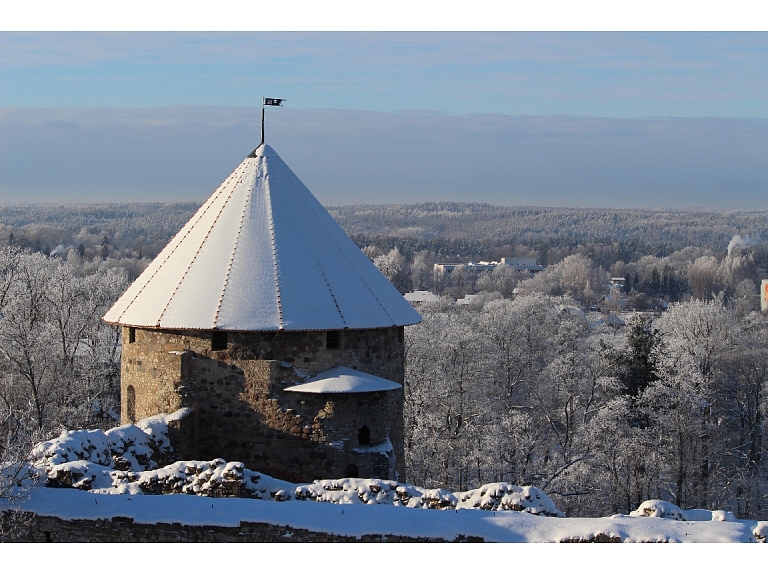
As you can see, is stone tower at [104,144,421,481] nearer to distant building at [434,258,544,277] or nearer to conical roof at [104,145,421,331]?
conical roof at [104,145,421,331]

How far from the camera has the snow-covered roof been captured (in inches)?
590

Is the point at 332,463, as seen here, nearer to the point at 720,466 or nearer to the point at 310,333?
the point at 310,333

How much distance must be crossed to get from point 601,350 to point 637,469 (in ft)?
25.6

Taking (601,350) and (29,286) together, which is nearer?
(29,286)

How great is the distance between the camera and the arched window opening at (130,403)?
16.7 meters

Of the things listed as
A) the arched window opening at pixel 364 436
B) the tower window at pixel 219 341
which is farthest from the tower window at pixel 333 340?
the tower window at pixel 219 341

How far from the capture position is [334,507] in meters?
10.6

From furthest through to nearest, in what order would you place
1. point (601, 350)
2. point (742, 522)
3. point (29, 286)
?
point (601, 350) < point (29, 286) < point (742, 522)

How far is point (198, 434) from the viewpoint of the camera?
15633mm

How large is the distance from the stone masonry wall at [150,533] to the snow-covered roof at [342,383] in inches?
191

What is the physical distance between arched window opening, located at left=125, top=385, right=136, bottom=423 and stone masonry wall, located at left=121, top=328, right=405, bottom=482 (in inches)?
41.1

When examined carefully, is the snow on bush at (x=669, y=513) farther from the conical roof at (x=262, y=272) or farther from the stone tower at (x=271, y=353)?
the conical roof at (x=262, y=272)

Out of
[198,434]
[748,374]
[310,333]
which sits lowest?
[748,374]

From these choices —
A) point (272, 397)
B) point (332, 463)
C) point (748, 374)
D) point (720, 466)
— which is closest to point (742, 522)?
point (332, 463)
